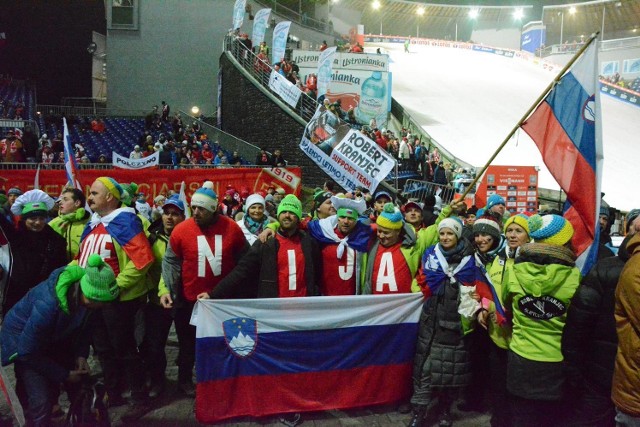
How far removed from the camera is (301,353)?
432 centimetres

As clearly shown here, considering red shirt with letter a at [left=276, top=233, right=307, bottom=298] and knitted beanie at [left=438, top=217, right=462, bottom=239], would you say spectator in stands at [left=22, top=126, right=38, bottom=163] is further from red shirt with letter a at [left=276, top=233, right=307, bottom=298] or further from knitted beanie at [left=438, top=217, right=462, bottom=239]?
knitted beanie at [left=438, top=217, right=462, bottom=239]

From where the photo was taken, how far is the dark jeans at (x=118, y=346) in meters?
4.31

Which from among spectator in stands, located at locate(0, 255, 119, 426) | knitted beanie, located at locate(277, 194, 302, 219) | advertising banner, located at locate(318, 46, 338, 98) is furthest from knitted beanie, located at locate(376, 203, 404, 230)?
advertising banner, located at locate(318, 46, 338, 98)

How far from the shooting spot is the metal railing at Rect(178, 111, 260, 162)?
63.8ft

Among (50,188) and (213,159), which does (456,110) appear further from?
(50,188)

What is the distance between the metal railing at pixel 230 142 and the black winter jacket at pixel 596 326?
16553 millimetres

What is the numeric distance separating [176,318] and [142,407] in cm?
81

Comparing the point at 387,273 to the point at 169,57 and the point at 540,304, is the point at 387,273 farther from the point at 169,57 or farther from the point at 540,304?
the point at 169,57

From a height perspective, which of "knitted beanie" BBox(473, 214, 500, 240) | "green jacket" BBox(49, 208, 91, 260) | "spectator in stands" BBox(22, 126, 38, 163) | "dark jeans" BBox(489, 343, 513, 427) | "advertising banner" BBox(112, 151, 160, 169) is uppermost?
"spectator in stands" BBox(22, 126, 38, 163)

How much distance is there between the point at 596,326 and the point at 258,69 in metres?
19.6

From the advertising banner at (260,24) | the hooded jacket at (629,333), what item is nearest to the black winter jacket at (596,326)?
the hooded jacket at (629,333)

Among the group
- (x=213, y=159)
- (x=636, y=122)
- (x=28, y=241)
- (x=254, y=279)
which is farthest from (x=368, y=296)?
(x=636, y=122)

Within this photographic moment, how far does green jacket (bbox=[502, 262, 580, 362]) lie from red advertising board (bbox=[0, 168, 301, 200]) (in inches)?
355

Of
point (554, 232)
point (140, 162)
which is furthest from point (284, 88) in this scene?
point (554, 232)
